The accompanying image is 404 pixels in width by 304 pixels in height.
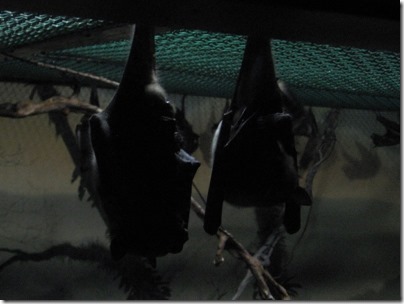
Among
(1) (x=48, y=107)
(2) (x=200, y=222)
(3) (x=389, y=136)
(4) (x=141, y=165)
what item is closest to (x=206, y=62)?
(1) (x=48, y=107)

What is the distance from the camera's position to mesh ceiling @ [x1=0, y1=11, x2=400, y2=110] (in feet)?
4.43

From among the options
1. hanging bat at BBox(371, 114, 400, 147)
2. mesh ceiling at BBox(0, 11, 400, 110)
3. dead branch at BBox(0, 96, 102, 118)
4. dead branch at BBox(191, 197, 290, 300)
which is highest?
mesh ceiling at BBox(0, 11, 400, 110)

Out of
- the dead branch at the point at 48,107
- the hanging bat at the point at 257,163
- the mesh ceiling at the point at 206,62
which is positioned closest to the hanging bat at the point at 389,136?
the mesh ceiling at the point at 206,62

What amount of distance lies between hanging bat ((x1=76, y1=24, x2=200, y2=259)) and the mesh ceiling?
0.25m

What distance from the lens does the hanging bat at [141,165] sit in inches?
32.1

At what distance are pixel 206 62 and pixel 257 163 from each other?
0.90 metres

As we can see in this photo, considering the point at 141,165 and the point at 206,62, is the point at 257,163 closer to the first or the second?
the point at 141,165

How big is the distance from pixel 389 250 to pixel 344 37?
9.98ft

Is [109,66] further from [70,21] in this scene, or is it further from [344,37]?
[344,37]

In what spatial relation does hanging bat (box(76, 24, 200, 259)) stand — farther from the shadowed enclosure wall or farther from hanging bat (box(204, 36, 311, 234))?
the shadowed enclosure wall

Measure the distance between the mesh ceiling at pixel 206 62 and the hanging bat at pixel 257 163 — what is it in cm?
34

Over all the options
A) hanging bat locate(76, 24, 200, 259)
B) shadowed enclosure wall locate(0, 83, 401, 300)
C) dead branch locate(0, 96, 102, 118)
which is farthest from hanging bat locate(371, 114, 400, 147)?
hanging bat locate(76, 24, 200, 259)

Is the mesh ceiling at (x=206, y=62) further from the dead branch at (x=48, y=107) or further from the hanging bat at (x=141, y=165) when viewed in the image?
the hanging bat at (x=141, y=165)

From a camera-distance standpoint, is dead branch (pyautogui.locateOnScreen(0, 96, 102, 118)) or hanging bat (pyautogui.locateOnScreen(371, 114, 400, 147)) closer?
dead branch (pyautogui.locateOnScreen(0, 96, 102, 118))
